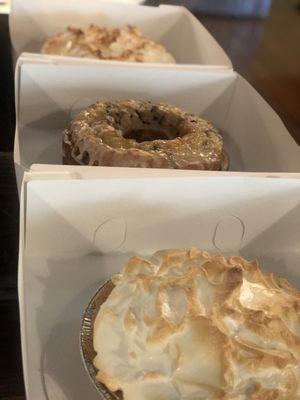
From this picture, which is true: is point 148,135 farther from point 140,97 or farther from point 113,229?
point 113,229

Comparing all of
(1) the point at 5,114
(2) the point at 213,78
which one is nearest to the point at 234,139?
(2) the point at 213,78

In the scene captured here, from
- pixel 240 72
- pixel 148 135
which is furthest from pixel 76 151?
pixel 240 72

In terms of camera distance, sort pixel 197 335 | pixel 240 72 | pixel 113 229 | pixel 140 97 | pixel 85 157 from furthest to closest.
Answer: pixel 240 72 < pixel 140 97 < pixel 85 157 < pixel 113 229 < pixel 197 335

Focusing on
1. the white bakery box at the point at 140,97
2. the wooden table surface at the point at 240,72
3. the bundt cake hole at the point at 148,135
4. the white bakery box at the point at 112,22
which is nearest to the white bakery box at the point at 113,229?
the wooden table surface at the point at 240,72

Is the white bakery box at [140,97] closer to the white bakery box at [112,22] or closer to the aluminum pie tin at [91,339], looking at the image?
the white bakery box at [112,22]

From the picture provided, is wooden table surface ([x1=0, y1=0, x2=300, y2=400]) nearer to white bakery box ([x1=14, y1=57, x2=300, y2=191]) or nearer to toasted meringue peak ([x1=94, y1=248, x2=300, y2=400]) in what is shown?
white bakery box ([x1=14, y1=57, x2=300, y2=191])

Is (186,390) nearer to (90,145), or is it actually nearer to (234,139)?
(90,145)
